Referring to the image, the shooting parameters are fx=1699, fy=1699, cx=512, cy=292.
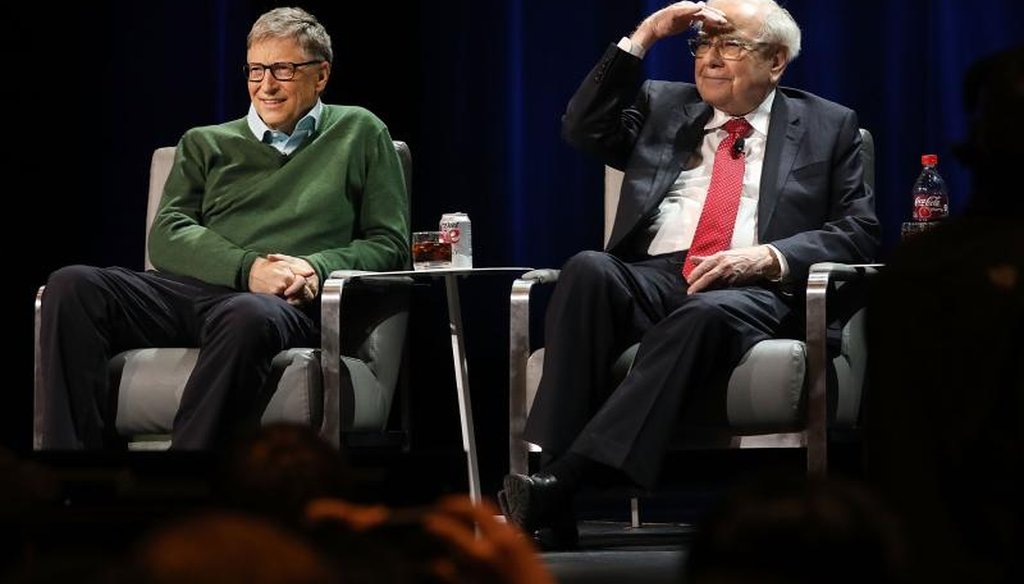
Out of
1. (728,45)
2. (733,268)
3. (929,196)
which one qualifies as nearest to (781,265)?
(733,268)

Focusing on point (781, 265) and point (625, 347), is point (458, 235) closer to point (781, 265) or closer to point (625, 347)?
point (625, 347)

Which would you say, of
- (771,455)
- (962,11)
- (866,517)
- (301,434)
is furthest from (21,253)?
(866,517)

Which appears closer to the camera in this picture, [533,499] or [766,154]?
[533,499]

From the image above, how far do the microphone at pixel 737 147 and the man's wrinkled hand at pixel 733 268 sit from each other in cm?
33

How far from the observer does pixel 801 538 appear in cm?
94

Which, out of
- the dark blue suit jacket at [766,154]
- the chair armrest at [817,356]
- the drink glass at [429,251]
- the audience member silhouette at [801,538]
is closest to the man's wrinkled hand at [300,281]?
the drink glass at [429,251]

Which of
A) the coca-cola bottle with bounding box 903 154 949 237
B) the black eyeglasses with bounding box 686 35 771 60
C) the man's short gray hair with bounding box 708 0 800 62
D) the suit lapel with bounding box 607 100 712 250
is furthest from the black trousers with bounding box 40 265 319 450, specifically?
the coca-cola bottle with bounding box 903 154 949 237

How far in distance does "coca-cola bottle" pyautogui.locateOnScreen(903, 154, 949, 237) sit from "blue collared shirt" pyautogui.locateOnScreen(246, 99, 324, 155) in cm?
137

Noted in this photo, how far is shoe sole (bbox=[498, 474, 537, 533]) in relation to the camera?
3109 millimetres

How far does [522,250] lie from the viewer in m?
4.45

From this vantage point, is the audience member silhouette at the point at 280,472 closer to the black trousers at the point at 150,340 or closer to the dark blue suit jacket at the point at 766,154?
the black trousers at the point at 150,340

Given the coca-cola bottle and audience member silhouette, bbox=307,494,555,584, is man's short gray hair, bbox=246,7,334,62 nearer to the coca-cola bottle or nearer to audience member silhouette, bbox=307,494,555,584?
the coca-cola bottle

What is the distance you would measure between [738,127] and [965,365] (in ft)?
7.55

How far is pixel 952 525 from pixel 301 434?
56 centimetres
